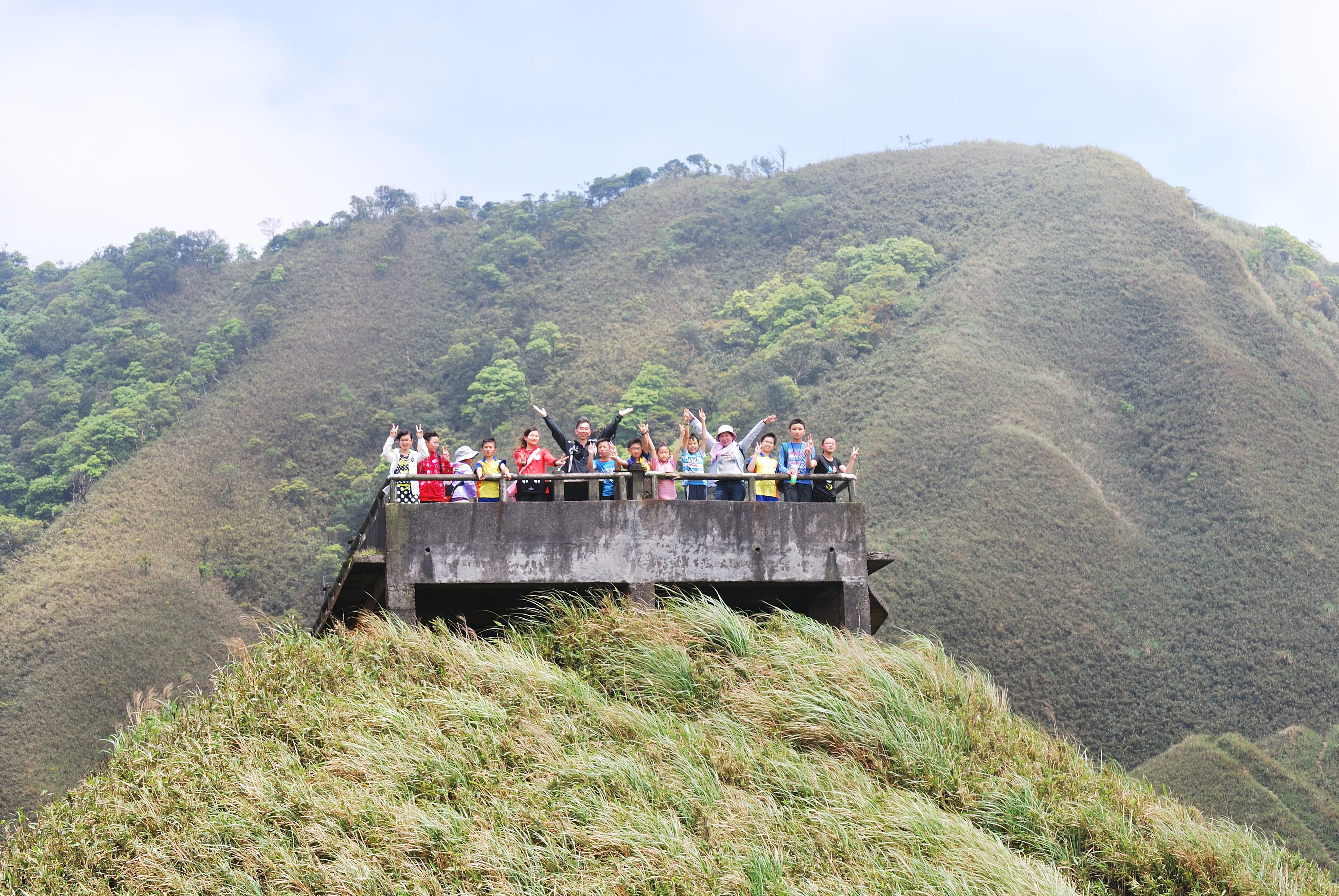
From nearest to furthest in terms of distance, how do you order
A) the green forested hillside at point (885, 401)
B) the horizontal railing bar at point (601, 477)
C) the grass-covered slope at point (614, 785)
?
1. the grass-covered slope at point (614, 785)
2. the horizontal railing bar at point (601, 477)
3. the green forested hillside at point (885, 401)

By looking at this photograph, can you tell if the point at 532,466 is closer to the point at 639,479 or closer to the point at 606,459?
the point at 606,459

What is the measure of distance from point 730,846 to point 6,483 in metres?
49.5

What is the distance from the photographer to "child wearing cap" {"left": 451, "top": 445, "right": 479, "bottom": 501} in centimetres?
1209

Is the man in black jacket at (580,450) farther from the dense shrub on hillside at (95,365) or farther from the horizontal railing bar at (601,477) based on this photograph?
the dense shrub on hillside at (95,365)

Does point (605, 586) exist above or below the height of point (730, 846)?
above

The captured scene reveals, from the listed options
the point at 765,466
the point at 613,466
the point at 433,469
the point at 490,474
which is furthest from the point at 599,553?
the point at 765,466

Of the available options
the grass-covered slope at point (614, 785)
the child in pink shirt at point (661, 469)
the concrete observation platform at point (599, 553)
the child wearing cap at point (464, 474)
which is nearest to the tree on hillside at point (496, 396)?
the child wearing cap at point (464, 474)

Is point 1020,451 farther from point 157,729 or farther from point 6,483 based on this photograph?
point 6,483

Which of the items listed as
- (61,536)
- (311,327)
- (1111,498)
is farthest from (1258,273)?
(61,536)

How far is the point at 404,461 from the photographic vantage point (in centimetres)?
1226

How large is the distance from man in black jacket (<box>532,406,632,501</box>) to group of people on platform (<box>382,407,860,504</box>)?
0.01m

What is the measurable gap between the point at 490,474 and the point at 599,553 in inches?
55.4

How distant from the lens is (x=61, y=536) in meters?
42.0

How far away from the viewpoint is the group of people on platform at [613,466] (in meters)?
11.8
